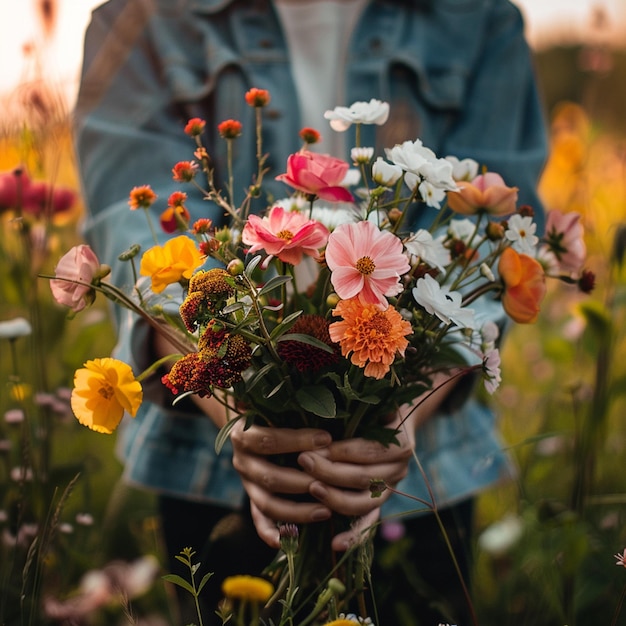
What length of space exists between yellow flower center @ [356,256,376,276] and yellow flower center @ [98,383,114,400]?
0.19m

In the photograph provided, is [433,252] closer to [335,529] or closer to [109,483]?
[335,529]

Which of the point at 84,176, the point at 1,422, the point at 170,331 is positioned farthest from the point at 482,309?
the point at 1,422

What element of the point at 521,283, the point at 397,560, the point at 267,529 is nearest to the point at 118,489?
the point at 397,560

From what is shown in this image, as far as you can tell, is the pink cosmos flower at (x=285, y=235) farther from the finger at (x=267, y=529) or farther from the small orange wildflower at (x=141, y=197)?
the finger at (x=267, y=529)

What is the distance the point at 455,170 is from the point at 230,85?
0.43 meters

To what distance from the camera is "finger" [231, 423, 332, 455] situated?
1.86 feet

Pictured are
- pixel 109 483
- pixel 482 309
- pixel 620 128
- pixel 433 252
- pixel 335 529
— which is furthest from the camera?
pixel 620 128

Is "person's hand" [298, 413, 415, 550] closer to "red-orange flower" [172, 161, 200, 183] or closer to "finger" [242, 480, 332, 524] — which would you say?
"finger" [242, 480, 332, 524]

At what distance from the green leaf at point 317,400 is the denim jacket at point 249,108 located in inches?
15.6

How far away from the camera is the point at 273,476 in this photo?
23.8 inches

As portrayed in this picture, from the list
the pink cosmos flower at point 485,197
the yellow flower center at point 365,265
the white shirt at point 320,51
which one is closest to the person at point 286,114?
the white shirt at point 320,51

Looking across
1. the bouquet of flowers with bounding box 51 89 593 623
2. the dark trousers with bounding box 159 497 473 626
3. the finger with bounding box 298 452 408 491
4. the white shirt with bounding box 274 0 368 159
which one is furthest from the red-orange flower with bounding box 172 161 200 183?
the dark trousers with bounding box 159 497 473 626

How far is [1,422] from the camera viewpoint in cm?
114

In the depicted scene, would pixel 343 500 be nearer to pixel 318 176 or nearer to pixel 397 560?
pixel 318 176
